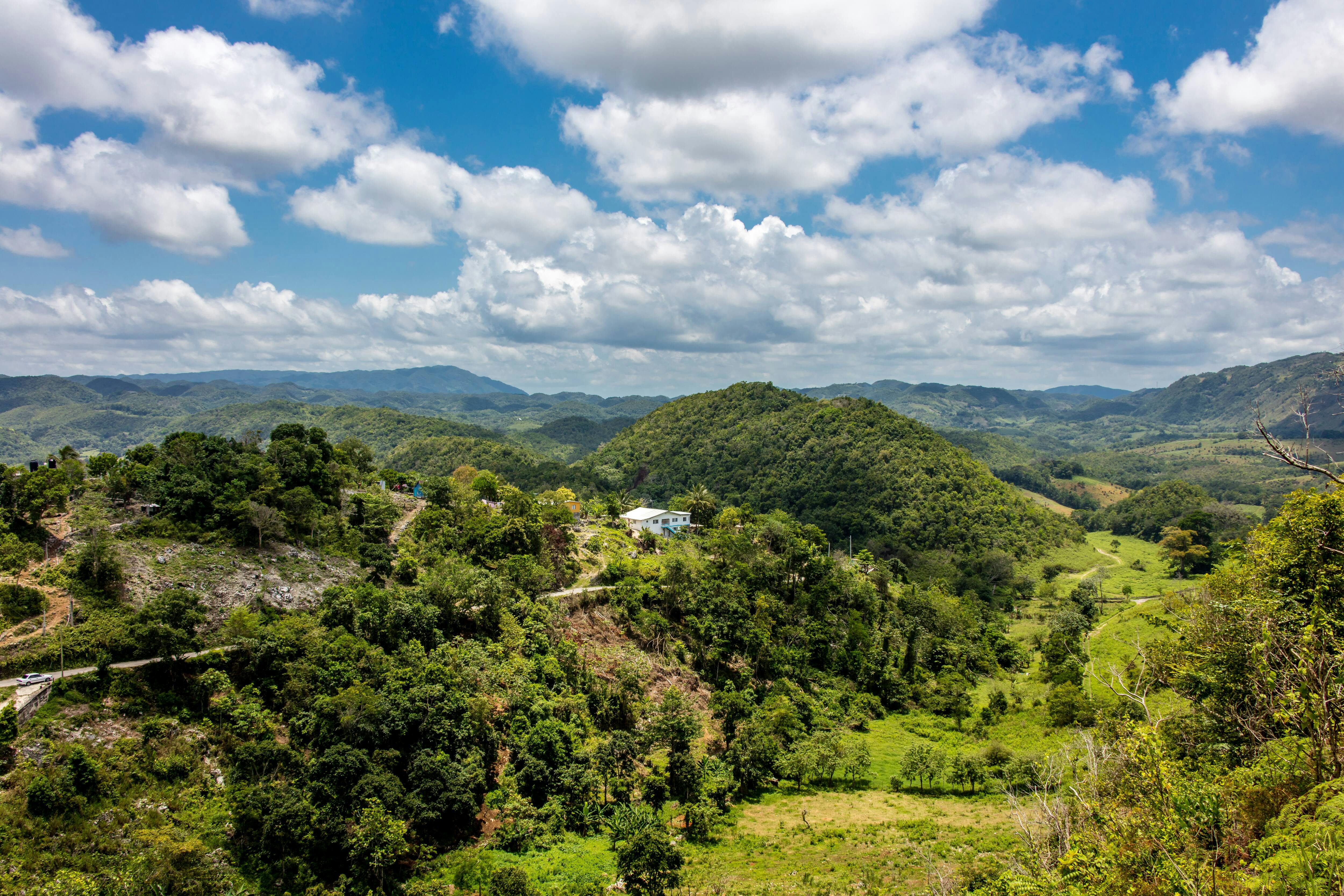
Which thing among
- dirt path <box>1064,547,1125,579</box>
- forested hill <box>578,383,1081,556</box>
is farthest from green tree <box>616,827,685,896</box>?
dirt path <box>1064,547,1125,579</box>

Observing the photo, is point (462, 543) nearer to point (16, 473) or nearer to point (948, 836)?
point (16, 473)

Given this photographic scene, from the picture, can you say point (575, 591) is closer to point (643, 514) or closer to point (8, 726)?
point (643, 514)

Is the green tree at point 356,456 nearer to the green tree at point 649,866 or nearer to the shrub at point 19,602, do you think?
the shrub at point 19,602

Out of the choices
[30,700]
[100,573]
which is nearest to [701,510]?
[100,573]

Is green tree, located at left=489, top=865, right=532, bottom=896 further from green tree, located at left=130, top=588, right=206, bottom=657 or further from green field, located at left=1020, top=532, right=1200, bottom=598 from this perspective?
green field, located at left=1020, top=532, right=1200, bottom=598

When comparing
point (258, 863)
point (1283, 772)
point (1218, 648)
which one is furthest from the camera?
point (258, 863)

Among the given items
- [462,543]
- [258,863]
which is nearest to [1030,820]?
[258,863]
